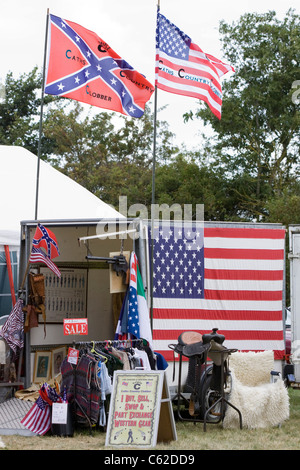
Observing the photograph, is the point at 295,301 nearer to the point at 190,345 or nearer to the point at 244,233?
the point at 244,233

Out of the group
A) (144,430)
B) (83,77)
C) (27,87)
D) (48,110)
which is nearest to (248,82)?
(27,87)

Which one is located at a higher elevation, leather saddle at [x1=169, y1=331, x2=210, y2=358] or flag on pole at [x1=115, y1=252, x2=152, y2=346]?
Result: flag on pole at [x1=115, y1=252, x2=152, y2=346]

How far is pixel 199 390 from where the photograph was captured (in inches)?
307

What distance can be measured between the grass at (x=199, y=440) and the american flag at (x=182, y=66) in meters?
4.32

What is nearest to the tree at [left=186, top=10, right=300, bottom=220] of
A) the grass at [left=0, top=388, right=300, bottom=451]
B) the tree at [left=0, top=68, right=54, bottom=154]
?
the tree at [left=0, top=68, right=54, bottom=154]

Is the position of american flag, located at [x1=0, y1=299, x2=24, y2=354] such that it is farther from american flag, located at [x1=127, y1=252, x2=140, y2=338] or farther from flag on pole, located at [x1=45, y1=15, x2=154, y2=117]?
flag on pole, located at [x1=45, y1=15, x2=154, y2=117]

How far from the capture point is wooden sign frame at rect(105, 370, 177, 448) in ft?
19.9

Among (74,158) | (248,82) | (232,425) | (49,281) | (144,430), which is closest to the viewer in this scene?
(144,430)

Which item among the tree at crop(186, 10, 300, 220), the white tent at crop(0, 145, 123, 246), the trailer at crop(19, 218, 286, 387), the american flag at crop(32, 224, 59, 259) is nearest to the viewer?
the american flag at crop(32, 224, 59, 259)

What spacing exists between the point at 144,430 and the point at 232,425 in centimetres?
160

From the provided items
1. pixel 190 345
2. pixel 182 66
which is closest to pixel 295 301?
pixel 190 345

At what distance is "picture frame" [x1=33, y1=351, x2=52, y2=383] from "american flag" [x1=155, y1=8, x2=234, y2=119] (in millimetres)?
3973

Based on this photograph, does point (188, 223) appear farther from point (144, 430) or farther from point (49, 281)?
point (144, 430)

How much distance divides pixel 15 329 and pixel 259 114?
53.3 ft
